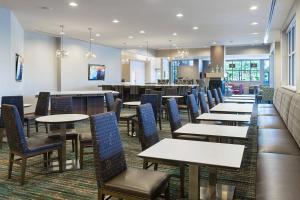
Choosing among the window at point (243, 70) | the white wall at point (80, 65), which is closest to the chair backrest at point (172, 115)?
the white wall at point (80, 65)

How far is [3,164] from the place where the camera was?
14.0ft

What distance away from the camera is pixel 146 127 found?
293 centimetres

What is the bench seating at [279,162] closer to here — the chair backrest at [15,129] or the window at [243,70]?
the chair backrest at [15,129]

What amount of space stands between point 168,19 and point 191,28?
5.78 ft

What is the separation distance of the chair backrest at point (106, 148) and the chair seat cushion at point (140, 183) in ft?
0.21

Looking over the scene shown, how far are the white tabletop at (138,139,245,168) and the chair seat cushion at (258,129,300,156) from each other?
1.23 metres

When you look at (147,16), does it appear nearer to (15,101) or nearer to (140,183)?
(15,101)

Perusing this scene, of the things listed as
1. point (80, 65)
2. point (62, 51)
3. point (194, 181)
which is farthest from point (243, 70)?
point (194, 181)

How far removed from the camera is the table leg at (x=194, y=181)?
2176mm

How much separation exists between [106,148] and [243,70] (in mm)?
23351

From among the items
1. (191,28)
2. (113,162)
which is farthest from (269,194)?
(191,28)

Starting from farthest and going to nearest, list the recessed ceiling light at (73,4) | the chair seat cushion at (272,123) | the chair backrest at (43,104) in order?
the recessed ceiling light at (73,4) → the chair backrest at (43,104) → the chair seat cushion at (272,123)

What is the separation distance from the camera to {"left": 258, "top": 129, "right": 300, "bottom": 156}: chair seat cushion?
319 centimetres

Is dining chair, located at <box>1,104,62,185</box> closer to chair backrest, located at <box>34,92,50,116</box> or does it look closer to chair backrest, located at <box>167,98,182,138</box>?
chair backrest, located at <box>167,98,182,138</box>
